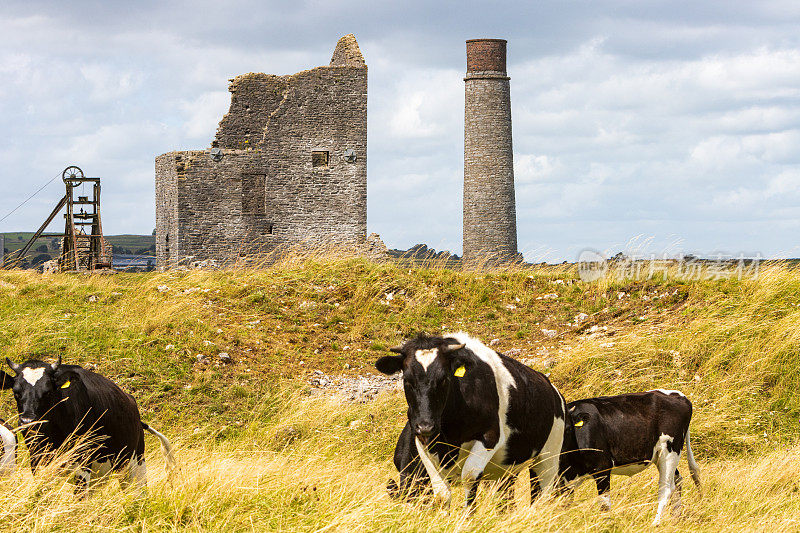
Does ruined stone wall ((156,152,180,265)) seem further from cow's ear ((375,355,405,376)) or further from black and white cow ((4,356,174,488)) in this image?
cow's ear ((375,355,405,376))

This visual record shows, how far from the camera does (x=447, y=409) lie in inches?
251

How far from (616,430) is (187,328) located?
8.22 meters

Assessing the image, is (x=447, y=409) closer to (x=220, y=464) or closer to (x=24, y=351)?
(x=220, y=464)

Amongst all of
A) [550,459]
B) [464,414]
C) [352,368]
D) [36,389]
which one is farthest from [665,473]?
[352,368]

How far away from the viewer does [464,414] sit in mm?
6430

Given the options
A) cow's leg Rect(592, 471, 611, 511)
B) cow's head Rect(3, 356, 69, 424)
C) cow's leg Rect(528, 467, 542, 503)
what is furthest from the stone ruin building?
cow's leg Rect(528, 467, 542, 503)

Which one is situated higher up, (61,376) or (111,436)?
(61,376)

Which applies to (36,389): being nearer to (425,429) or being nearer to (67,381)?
(67,381)

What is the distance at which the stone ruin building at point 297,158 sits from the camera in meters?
27.2

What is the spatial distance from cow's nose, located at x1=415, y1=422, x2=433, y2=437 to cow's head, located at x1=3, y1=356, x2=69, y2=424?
3.22 m

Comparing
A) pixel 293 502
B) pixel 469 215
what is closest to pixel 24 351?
pixel 293 502

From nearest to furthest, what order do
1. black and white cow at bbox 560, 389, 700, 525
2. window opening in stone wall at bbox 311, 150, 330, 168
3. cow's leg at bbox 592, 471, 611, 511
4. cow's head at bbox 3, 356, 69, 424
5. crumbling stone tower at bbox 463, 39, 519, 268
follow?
cow's head at bbox 3, 356, 69, 424 → cow's leg at bbox 592, 471, 611, 511 → black and white cow at bbox 560, 389, 700, 525 → window opening in stone wall at bbox 311, 150, 330, 168 → crumbling stone tower at bbox 463, 39, 519, 268

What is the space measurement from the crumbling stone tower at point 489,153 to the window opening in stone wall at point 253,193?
1067 centimetres

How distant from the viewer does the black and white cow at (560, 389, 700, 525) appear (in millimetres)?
7996
